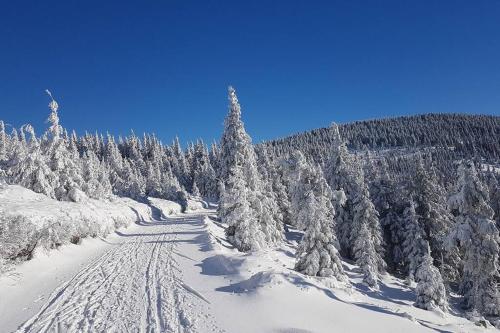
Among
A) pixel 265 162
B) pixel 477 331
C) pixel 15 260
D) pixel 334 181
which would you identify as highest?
pixel 265 162

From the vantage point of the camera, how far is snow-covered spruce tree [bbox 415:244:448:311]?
2162 centimetres

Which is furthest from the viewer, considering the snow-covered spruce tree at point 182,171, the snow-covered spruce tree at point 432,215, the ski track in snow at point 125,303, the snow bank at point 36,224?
the snow-covered spruce tree at point 182,171

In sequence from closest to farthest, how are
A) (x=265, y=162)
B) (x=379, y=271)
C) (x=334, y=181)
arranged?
(x=379, y=271) < (x=334, y=181) < (x=265, y=162)

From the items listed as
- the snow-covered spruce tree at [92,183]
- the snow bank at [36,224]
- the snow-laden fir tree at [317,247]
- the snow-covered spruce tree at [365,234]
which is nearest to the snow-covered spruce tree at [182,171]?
the snow-covered spruce tree at [92,183]

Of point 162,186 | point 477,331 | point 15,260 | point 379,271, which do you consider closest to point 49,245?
point 15,260

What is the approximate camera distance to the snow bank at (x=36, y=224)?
13492 mm

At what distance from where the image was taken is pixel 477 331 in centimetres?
1598

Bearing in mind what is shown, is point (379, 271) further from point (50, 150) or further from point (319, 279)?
point (50, 150)

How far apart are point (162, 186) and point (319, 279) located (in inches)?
2690

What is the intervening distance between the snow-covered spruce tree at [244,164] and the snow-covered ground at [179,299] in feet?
40.7

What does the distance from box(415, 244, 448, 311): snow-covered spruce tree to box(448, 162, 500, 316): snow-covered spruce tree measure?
1817mm

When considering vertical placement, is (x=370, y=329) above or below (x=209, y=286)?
below

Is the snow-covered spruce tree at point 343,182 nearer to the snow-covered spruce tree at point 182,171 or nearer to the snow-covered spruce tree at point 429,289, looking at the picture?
the snow-covered spruce tree at point 429,289

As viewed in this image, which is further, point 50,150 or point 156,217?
point 156,217
